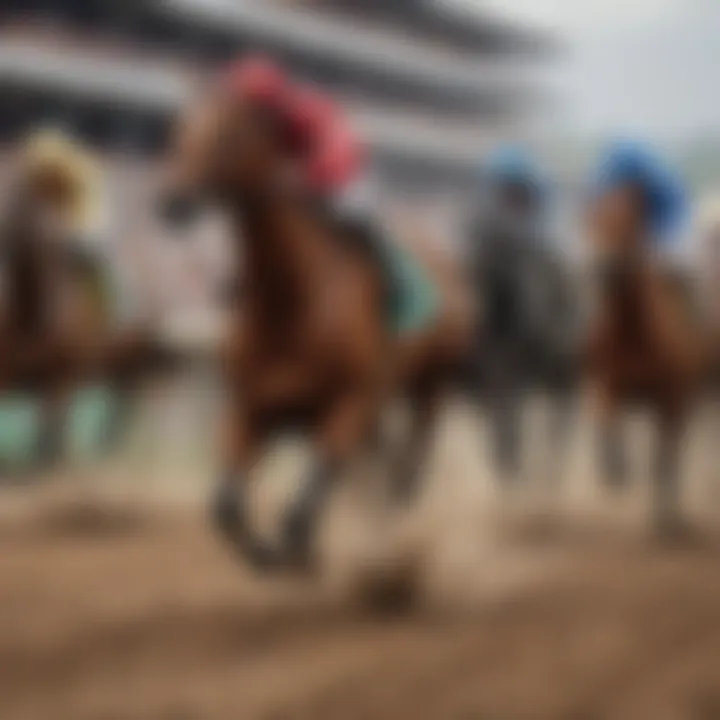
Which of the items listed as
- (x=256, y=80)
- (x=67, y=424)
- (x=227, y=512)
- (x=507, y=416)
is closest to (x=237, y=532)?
(x=227, y=512)

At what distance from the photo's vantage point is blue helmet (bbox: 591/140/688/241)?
1196 millimetres

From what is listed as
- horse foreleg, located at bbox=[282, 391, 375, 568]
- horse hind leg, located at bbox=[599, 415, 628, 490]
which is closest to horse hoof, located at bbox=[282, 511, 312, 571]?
horse foreleg, located at bbox=[282, 391, 375, 568]

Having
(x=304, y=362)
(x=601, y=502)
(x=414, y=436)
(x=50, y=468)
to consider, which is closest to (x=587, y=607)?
(x=601, y=502)

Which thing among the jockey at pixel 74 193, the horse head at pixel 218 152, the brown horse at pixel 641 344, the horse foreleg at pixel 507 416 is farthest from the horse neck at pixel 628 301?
the jockey at pixel 74 193

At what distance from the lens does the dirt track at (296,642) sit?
1080mm

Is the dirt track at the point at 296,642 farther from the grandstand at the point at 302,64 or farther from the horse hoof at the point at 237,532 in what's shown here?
the grandstand at the point at 302,64

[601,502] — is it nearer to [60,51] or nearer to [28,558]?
[28,558]

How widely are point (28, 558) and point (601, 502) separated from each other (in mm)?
504

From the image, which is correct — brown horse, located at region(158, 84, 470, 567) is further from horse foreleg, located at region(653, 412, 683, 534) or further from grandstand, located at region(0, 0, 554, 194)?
horse foreleg, located at region(653, 412, 683, 534)

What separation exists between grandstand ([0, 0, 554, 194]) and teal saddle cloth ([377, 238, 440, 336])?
0.22 feet

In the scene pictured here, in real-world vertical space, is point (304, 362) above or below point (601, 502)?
above

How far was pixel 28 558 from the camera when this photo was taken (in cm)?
110

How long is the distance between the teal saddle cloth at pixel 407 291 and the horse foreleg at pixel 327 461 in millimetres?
75

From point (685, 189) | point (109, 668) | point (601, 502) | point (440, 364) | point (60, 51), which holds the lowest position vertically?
point (109, 668)
